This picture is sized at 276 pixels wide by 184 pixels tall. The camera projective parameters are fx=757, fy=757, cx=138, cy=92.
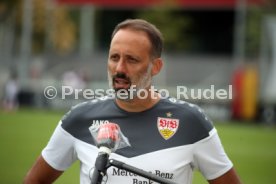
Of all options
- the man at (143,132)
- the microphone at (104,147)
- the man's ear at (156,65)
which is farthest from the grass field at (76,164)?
the microphone at (104,147)

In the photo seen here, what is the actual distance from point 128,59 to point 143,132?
0.48 meters

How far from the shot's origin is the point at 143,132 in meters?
4.25

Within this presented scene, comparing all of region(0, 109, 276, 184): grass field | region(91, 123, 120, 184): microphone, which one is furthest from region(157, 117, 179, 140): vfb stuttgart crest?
region(0, 109, 276, 184): grass field

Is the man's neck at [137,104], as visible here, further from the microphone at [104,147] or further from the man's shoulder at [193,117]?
the microphone at [104,147]

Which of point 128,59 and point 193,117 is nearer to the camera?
point 128,59

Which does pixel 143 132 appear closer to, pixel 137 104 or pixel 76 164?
pixel 137 104

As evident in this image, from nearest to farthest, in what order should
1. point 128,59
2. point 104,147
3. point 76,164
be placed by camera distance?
point 104,147 < point 128,59 < point 76,164

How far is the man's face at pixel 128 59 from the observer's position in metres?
3.96

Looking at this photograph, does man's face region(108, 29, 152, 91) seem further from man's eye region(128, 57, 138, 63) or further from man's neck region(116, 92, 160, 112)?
man's neck region(116, 92, 160, 112)

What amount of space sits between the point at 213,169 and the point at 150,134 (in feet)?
1.35

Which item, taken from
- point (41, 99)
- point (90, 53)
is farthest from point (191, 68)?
point (41, 99)

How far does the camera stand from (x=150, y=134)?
427cm

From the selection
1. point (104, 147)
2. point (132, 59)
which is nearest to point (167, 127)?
point (132, 59)

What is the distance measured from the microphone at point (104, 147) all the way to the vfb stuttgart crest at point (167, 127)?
1.94 feet
